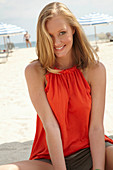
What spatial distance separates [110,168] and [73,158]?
271 mm

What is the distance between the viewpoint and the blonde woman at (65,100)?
206 centimetres

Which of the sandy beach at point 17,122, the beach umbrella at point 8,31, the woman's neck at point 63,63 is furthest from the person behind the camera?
the beach umbrella at point 8,31

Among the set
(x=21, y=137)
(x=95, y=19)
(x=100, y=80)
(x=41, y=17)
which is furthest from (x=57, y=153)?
(x=95, y=19)

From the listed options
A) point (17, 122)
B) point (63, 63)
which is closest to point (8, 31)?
point (17, 122)

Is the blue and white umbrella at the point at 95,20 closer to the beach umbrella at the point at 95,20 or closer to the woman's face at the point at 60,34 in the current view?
the beach umbrella at the point at 95,20

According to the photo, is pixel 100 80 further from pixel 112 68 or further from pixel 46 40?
pixel 112 68

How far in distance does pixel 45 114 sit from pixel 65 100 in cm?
17

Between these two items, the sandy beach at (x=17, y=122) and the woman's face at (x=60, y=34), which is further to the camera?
the sandy beach at (x=17, y=122)

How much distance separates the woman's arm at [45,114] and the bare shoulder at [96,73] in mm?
358

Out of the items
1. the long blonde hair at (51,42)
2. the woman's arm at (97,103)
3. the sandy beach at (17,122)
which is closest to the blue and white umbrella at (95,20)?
the sandy beach at (17,122)

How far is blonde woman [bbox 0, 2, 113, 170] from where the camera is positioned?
206cm

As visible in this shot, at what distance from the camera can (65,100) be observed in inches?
82.0

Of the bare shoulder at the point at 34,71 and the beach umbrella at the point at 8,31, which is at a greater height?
the bare shoulder at the point at 34,71

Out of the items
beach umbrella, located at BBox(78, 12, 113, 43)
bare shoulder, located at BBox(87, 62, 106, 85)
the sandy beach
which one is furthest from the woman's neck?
beach umbrella, located at BBox(78, 12, 113, 43)
